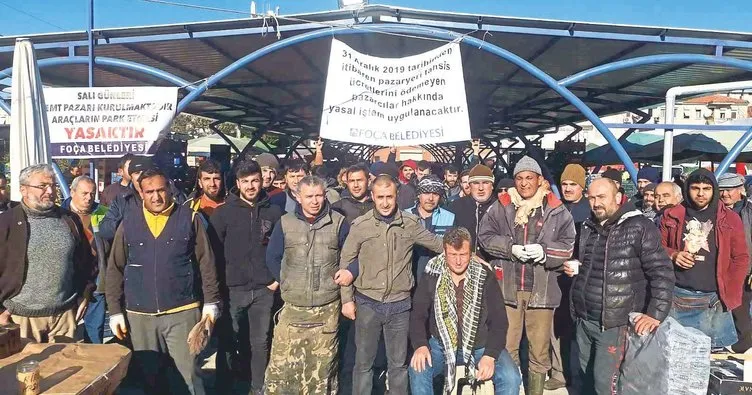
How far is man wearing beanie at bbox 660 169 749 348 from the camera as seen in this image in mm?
4023

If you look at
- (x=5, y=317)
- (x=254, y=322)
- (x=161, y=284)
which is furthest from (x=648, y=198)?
(x=5, y=317)

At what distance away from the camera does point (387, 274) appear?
371cm

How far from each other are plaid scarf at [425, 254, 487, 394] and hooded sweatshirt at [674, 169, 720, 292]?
68.6 inches

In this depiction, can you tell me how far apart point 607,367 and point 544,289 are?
635mm

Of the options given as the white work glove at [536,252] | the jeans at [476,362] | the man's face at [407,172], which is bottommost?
the jeans at [476,362]

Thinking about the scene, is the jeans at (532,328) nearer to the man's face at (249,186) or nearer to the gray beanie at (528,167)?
the gray beanie at (528,167)

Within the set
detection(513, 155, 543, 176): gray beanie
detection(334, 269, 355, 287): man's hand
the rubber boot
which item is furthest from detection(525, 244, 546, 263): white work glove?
detection(334, 269, 355, 287): man's hand

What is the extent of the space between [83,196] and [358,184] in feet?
7.23

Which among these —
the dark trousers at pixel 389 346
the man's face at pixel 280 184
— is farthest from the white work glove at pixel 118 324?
the man's face at pixel 280 184

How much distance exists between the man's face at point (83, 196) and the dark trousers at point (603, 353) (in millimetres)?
3765

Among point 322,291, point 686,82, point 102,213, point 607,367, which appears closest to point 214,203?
point 102,213

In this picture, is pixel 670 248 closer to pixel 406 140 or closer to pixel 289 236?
pixel 406 140

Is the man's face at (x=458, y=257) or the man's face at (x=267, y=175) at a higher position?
the man's face at (x=267, y=175)

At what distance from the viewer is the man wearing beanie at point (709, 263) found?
13.2 feet
